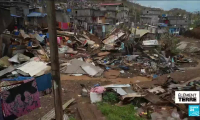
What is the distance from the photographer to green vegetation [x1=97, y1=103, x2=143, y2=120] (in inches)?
175

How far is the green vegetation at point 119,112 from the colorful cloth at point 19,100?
188cm

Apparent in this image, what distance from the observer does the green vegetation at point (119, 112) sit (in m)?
4.44

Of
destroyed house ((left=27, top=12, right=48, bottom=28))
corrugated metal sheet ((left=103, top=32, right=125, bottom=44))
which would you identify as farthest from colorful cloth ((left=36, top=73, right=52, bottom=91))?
destroyed house ((left=27, top=12, right=48, bottom=28))

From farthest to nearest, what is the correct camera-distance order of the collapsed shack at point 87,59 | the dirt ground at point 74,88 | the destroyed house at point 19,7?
1. the destroyed house at point 19,7
2. the collapsed shack at point 87,59
3. the dirt ground at point 74,88

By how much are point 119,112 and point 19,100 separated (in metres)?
2.59

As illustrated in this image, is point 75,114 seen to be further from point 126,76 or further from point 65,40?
point 65,40

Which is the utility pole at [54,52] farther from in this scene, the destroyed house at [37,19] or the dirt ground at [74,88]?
the destroyed house at [37,19]

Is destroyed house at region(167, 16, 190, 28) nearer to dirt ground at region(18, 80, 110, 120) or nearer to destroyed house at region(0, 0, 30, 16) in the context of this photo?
destroyed house at region(0, 0, 30, 16)

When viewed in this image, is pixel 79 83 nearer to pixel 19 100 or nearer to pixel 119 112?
pixel 119 112

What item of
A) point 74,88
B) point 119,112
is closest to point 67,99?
point 74,88

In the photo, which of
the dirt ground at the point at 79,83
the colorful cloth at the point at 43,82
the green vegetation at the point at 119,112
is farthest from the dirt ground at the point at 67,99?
the green vegetation at the point at 119,112

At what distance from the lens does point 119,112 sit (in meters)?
4.70

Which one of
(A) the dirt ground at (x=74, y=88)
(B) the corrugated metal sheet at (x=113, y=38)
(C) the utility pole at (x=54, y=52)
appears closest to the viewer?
(C) the utility pole at (x=54, y=52)

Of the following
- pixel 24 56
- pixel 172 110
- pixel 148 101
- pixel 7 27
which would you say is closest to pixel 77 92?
pixel 148 101
